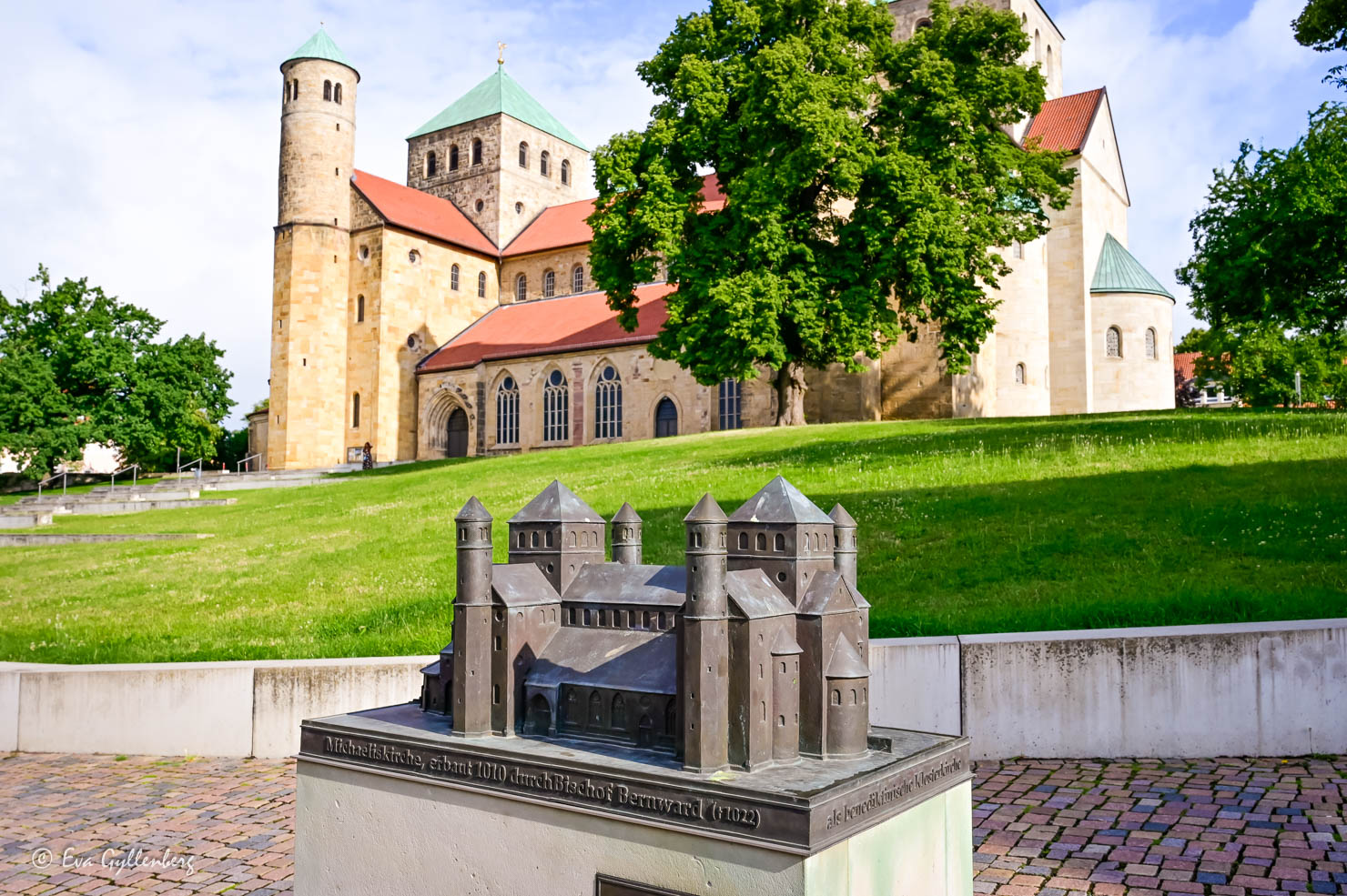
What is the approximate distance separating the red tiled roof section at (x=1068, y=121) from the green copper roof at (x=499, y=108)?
27747mm

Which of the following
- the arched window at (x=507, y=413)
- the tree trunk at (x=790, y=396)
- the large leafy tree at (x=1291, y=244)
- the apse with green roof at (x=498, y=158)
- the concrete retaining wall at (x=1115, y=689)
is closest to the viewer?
the concrete retaining wall at (x=1115, y=689)

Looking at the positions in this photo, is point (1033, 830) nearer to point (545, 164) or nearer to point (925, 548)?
point (925, 548)

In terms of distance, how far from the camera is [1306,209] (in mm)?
22266

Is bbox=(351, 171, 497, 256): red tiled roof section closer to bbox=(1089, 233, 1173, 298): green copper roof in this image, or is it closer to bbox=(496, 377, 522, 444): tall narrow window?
Answer: bbox=(496, 377, 522, 444): tall narrow window

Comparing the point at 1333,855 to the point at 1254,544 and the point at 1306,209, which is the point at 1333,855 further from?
the point at 1306,209

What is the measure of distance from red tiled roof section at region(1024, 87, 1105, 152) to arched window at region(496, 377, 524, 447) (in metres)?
23.4

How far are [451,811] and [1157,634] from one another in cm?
471

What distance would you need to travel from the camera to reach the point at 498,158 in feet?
174

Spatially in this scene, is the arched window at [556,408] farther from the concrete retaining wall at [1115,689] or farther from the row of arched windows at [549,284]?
the concrete retaining wall at [1115,689]

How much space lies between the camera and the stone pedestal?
2.61 meters

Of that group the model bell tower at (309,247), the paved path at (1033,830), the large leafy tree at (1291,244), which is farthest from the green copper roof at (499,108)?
Answer: the paved path at (1033,830)

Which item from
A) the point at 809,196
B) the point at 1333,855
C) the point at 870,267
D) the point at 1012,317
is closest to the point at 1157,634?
the point at 1333,855

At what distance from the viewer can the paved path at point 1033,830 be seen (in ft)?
14.1

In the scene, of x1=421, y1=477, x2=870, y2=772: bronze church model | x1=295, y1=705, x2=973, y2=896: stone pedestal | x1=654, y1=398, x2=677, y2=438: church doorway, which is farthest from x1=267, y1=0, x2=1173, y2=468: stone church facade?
x1=295, y1=705, x2=973, y2=896: stone pedestal
